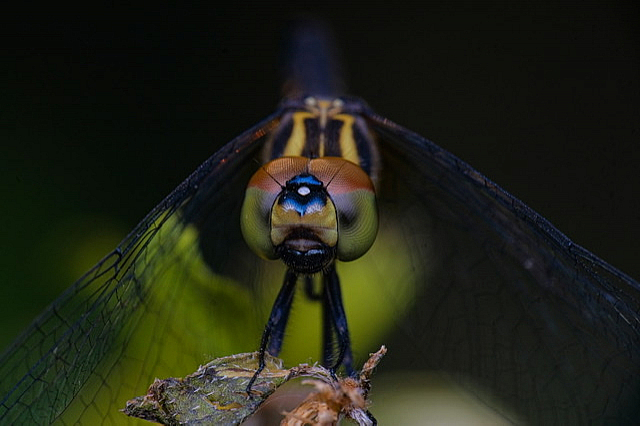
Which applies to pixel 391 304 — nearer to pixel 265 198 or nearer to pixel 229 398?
pixel 265 198

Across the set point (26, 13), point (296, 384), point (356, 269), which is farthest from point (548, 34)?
point (26, 13)

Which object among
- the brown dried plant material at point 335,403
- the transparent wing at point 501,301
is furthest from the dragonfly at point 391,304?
the brown dried plant material at point 335,403

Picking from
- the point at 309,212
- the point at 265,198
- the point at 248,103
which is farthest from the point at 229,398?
the point at 248,103

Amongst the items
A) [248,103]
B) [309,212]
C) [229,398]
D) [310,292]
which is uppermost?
[248,103]

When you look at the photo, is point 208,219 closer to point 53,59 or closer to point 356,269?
point 356,269

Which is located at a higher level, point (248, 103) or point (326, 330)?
point (248, 103)

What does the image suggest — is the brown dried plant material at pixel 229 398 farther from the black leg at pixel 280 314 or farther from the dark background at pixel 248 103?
the dark background at pixel 248 103
